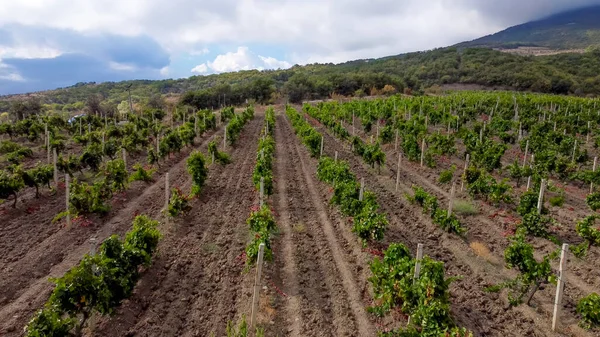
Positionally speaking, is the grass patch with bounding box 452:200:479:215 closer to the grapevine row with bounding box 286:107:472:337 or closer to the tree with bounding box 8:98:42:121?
the grapevine row with bounding box 286:107:472:337

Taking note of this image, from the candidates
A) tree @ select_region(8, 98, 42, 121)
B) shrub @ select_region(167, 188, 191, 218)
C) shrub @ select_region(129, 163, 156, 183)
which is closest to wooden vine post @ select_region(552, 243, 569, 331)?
shrub @ select_region(167, 188, 191, 218)

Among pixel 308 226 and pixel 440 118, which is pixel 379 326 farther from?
pixel 440 118

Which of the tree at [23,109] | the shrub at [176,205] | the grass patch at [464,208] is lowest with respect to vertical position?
the grass patch at [464,208]

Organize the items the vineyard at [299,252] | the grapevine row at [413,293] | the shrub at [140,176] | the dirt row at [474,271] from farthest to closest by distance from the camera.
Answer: the shrub at [140,176]
the dirt row at [474,271]
the vineyard at [299,252]
the grapevine row at [413,293]

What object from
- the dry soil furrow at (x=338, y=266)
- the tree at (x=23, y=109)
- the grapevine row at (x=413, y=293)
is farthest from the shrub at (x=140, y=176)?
the tree at (x=23, y=109)

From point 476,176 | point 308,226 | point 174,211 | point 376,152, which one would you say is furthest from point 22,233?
point 476,176

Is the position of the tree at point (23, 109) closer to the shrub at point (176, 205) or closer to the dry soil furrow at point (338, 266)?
the shrub at point (176, 205)
